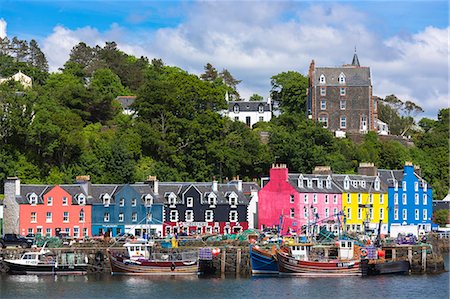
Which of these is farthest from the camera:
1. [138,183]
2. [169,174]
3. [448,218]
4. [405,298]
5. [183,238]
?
[448,218]

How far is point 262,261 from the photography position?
2552 inches

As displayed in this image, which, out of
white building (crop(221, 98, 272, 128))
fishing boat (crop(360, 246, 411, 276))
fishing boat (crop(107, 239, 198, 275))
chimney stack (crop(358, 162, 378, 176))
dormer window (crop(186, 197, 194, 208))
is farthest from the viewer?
white building (crop(221, 98, 272, 128))

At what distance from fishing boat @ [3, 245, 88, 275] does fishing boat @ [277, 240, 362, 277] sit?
12491 mm

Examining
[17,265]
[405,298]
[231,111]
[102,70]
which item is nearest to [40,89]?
[102,70]

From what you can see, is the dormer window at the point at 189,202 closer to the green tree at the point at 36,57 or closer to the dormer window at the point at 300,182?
the dormer window at the point at 300,182

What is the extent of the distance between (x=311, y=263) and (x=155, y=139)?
98.3ft

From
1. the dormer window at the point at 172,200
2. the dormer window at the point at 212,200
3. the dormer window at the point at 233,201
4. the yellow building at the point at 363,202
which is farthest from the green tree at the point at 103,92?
the yellow building at the point at 363,202

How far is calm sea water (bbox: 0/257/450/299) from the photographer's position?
56625mm

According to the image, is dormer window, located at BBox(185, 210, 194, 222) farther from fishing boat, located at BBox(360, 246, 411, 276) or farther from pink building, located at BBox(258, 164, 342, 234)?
fishing boat, located at BBox(360, 246, 411, 276)

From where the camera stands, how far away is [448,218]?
10012 cm

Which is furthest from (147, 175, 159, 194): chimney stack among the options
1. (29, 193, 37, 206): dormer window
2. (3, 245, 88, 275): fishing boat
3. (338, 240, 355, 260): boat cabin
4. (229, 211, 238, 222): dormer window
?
(338, 240, 355, 260): boat cabin

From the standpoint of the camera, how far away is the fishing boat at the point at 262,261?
6462 centimetres

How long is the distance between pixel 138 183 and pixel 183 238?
11.1 meters

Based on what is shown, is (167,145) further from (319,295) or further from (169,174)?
(319,295)
